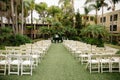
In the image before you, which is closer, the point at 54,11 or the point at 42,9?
the point at 54,11

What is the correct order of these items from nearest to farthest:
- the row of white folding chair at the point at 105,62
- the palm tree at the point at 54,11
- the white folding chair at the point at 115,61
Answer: the row of white folding chair at the point at 105,62
the white folding chair at the point at 115,61
the palm tree at the point at 54,11

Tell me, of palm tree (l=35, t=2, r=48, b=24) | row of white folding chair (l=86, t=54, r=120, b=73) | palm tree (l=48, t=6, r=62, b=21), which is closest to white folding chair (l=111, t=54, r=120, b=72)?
row of white folding chair (l=86, t=54, r=120, b=73)

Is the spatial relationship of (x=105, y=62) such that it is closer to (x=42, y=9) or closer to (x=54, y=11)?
(x=54, y=11)

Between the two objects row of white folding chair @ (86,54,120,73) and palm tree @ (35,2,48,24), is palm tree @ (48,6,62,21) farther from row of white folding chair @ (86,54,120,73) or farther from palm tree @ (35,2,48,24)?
row of white folding chair @ (86,54,120,73)

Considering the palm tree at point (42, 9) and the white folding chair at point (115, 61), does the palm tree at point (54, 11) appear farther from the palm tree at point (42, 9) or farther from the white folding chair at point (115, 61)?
the white folding chair at point (115, 61)

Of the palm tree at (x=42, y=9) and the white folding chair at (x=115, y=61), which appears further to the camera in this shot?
the palm tree at (x=42, y=9)

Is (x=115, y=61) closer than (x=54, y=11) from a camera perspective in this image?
Yes

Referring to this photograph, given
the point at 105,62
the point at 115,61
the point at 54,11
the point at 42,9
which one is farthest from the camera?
the point at 42,9

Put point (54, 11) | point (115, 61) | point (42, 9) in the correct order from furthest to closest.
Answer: point (42, 9) < point (54, 11) < point (115, 61)

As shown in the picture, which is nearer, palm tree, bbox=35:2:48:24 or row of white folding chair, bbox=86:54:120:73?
row of white folding chair, bbox=86:54:120:73

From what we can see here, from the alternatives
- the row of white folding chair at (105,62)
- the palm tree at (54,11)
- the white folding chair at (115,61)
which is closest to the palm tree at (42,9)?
the palm tree at (54,11)

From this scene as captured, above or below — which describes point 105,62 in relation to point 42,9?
below

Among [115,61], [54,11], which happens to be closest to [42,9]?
[54,11]

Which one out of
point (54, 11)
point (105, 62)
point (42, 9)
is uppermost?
point (42, 9)
